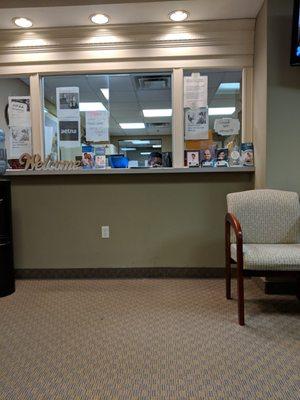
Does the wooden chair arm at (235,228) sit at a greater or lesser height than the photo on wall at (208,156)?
lesser

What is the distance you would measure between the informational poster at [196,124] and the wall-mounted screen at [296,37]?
84 cm

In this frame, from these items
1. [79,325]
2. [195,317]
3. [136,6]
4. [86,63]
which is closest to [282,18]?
[136,6]

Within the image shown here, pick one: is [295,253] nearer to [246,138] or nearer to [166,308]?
[166,308]

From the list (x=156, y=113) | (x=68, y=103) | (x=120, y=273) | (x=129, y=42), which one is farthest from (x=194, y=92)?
(x=156, y=113)

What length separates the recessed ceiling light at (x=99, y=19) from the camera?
8.66 feet

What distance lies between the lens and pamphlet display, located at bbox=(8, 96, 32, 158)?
9.86 ft

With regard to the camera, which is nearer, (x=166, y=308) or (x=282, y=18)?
(x=166, y=308)

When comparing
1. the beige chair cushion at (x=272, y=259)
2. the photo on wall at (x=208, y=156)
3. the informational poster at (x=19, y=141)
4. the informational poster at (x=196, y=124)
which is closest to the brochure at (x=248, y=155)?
the photo on wall at (x=208, y=156)

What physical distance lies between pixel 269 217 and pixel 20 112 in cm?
241

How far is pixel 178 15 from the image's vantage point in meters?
2.64

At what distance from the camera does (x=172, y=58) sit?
2.87 meters

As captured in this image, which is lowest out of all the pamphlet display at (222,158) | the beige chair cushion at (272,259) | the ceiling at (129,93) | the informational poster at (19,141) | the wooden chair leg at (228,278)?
the wooden chair leg at (228,278)

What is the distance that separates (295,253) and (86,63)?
7.76 feet

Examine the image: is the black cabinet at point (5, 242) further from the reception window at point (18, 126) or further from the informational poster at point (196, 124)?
the informational poster at point (196, 124)
